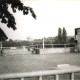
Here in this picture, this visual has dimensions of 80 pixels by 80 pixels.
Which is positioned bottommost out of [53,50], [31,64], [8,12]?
[31,64]

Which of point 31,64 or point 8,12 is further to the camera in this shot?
point 31,64

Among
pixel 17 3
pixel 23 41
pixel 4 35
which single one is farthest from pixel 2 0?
pixel 23 41

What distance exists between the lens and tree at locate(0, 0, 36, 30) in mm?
3240

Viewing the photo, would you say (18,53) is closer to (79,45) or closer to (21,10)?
(79,45)

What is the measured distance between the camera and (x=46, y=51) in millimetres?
32219

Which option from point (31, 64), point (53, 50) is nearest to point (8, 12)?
point (31, 64)

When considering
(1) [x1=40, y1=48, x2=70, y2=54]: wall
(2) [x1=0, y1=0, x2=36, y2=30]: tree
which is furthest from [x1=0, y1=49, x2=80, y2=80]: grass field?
(1) [x1=40, y1=48, x2=70, y2=54]: wall

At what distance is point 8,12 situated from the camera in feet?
10.8

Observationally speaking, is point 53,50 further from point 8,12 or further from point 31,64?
point 8,12

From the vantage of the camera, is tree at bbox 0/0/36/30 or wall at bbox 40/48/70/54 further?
wall at bbox 40/48/70/54

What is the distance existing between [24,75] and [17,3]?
3.75 ft

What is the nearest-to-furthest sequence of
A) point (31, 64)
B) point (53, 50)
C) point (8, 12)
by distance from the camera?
1. point (8, 12)
2. point (31, 64)
3. point (53, 50)

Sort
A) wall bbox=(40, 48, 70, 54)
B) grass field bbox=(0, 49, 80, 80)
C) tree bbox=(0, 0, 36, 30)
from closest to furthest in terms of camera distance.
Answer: tree bbox=(0, 0, 36, 30) < grass field bbox=(0, 49, 80, 80) < wall bbox=(40, 48, 70, 54)

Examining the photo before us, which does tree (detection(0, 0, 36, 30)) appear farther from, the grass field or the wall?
the wall
